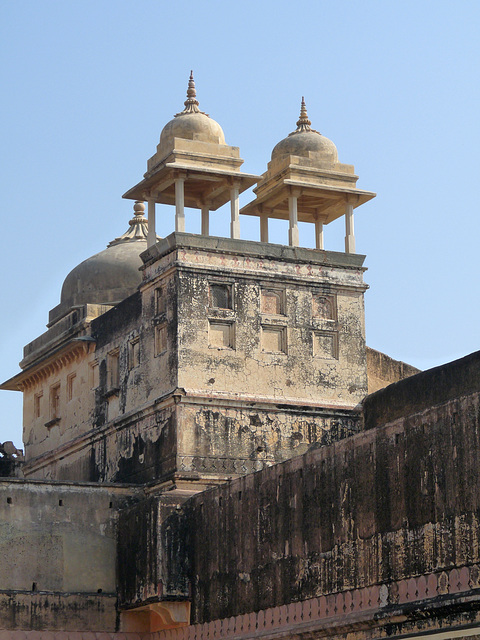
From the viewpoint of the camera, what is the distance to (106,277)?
28.7m

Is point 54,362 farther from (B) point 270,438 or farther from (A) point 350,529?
(A) point 350,529

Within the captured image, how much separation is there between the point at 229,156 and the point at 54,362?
626cm

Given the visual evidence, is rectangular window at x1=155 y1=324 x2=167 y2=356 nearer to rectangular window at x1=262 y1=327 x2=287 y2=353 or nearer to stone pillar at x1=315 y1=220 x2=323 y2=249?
rectangular window at x1=262 y1=327 x2=287 y2=353

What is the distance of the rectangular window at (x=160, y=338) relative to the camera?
77.7 feet

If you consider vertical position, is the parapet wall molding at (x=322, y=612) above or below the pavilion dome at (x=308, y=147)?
below

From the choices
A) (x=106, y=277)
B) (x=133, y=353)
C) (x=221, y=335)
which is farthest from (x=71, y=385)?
(x=221, y=335)

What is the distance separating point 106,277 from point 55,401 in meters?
2.75

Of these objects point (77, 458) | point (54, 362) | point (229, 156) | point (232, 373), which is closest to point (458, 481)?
point (232, 373)

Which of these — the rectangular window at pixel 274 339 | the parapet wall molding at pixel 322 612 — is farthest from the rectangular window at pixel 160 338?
the parapet wall molding at pixel 322 612

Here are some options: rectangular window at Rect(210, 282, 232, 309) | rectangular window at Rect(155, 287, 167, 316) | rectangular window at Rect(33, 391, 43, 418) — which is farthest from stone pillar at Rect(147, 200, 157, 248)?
rectangular window at Rect(33, 391, 43, 418)

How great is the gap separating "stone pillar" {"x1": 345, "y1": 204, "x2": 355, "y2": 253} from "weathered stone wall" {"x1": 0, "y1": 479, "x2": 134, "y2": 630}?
21.3ft

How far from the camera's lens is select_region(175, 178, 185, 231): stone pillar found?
941 inches

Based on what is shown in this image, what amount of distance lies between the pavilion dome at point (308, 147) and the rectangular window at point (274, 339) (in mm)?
3754

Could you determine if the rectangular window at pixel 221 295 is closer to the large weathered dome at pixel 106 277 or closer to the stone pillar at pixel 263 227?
the stone pillar at pixel 263 227
